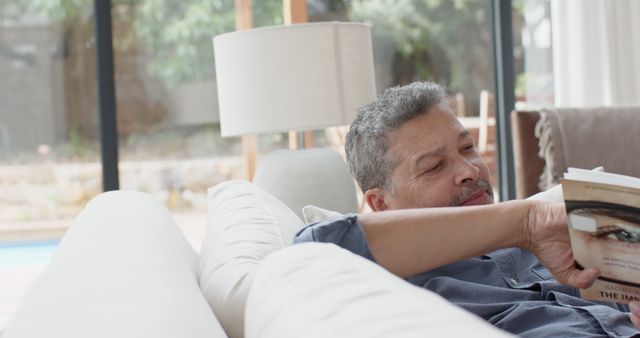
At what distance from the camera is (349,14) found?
4770 mm

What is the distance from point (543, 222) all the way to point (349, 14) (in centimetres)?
350

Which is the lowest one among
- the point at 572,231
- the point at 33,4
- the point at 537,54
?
the point at 572,231

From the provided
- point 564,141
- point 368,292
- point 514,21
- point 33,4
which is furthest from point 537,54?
point 368,292

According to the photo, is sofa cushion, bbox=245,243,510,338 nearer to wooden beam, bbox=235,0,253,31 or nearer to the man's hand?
the man's hand

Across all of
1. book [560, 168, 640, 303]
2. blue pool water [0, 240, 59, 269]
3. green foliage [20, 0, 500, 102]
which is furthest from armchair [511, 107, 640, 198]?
blue pool water [0, 240, 59, 269]

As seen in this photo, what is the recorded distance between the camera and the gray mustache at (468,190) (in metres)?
1.73

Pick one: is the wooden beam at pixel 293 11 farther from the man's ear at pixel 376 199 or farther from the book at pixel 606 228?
the book at pixel 606 228

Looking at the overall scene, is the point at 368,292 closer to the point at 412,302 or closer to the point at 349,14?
the point at 412,302

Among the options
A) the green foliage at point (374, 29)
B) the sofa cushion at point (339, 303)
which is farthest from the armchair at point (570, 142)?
the sofa cushion at point (339, 303)

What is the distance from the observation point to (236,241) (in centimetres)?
141

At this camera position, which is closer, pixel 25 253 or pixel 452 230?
pixel 452 230

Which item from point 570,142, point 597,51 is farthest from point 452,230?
point 597,51

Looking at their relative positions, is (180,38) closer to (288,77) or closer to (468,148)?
(288,77)

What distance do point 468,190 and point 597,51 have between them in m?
2.98
